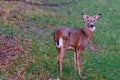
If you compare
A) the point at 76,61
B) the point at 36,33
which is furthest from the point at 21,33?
the point at 76,61

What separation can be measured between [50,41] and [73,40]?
10.2 feet

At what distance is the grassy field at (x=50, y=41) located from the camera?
31.7 feet

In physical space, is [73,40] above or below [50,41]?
above

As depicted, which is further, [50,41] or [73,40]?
[50,41]

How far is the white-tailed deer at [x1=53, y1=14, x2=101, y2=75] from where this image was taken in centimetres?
966

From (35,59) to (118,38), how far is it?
5.90 m

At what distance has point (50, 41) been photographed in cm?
1294

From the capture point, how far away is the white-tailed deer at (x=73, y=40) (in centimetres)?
966

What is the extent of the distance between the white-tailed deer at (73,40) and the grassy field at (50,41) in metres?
0.38

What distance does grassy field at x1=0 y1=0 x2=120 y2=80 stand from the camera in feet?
31.7

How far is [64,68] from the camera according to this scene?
1020 centimetres

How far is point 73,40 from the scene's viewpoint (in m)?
9.88

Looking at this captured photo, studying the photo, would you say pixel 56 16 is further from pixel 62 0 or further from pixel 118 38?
pixel 62 0

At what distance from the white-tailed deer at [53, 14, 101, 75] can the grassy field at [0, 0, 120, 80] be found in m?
0.38
